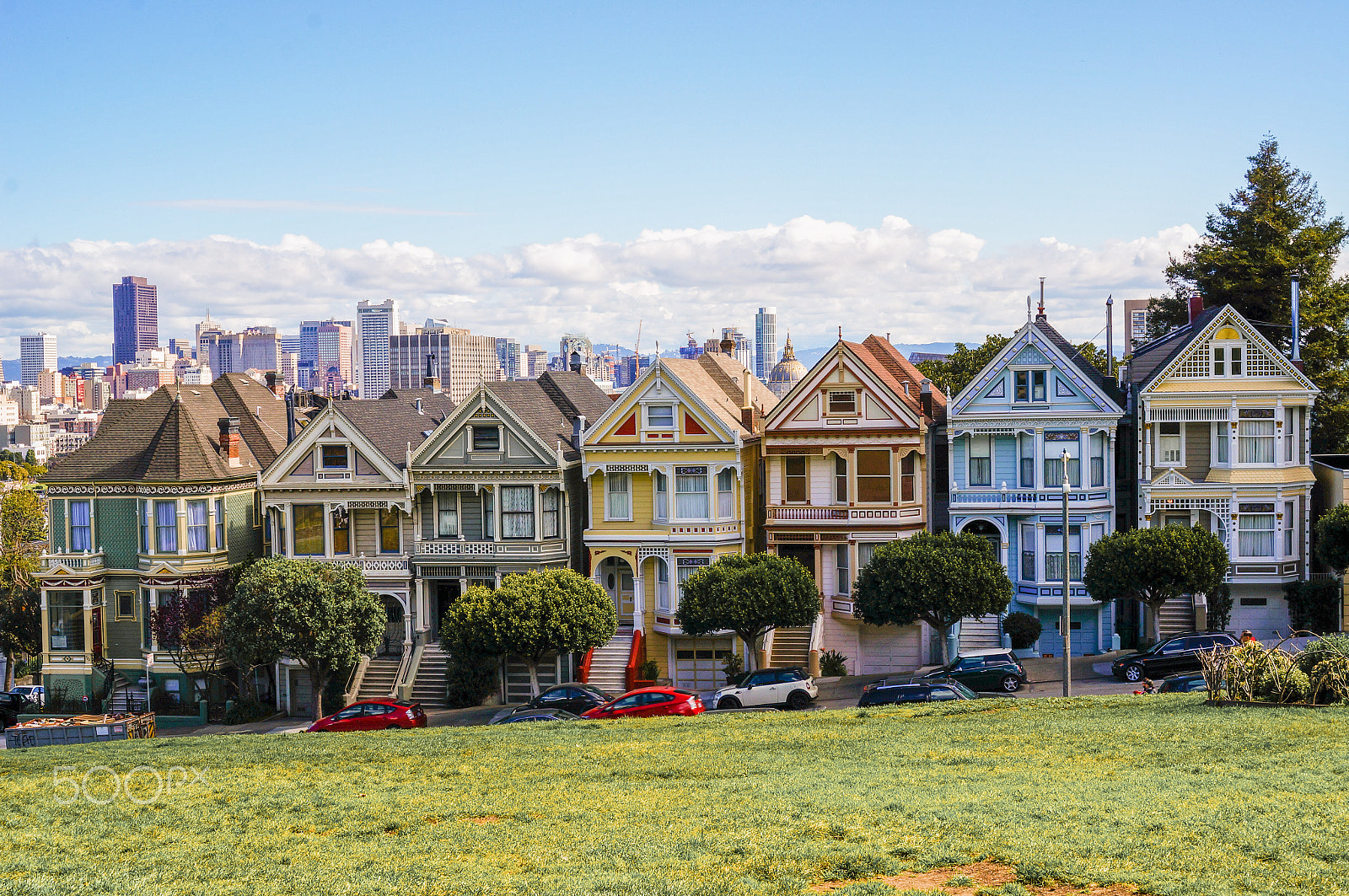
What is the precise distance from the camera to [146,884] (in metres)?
16.9

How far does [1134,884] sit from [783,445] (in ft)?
102

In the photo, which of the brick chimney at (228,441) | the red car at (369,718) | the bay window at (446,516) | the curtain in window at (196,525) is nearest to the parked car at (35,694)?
the curtain in window at (196,525)

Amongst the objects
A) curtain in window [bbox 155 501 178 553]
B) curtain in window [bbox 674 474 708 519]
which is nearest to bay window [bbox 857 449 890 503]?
curtain in window [bbox 674 474 708 519]

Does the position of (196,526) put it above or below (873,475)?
below

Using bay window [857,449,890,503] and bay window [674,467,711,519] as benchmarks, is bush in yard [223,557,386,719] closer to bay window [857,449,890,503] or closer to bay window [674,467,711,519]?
bay window [674,467,711,519]

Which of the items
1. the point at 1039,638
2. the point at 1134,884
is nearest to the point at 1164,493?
the point at 1039,638

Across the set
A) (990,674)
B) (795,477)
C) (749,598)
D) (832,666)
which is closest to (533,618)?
(749,598)

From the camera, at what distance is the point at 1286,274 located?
52.3 metres

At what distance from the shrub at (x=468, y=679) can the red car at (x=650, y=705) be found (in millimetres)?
9335

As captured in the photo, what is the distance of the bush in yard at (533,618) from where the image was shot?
40.4m

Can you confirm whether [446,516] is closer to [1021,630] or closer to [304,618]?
[304,618]

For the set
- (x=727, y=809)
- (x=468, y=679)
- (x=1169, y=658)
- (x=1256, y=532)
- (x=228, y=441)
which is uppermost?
(x=228, y=441)

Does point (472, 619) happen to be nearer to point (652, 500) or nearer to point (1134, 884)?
point (652, 500)

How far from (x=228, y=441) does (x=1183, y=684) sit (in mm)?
36215
